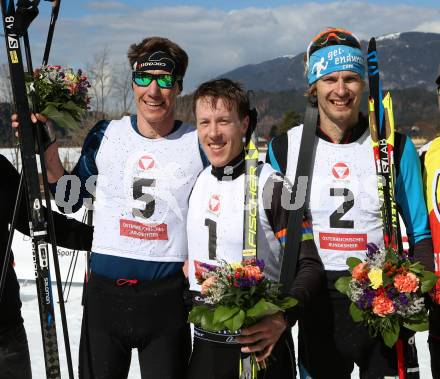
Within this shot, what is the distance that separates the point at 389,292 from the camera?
2.49m

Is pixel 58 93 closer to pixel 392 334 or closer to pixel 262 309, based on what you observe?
pixel 262 309

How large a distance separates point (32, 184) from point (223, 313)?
1321 millimetres

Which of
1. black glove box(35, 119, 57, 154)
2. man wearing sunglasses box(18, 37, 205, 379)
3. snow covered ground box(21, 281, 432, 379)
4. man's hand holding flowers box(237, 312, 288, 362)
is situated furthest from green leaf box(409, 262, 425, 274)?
snow covered ground box(21, 281, 432, 379)

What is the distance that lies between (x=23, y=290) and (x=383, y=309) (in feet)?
22.8

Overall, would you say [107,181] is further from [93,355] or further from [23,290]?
[23,290]

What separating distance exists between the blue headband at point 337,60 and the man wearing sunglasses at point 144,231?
0.77 meters

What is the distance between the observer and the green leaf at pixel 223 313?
7.30 feet

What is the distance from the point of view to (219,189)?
2.86 m

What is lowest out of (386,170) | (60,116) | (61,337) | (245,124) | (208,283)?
(61,337)

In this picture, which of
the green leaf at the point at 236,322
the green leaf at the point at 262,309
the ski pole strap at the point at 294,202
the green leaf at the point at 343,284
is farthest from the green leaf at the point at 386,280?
the green leaf at the point at 236,322

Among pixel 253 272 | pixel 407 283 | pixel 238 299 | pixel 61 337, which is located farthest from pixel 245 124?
pixel 61 337

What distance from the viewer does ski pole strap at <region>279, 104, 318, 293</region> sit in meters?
2.64

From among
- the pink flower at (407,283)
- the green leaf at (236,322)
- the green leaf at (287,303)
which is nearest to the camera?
the green leaf at (236,322)

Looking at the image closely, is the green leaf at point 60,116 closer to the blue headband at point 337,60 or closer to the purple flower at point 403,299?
the blue headband at point 337,60
